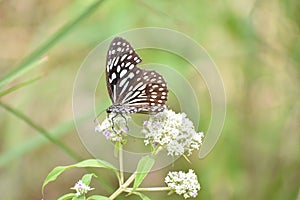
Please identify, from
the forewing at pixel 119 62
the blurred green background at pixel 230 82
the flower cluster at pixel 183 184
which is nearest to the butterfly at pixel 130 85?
the forewing at pixel 119 62

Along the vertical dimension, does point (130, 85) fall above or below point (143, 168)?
above

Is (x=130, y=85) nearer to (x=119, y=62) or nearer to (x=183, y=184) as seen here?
(x=119, y=62)

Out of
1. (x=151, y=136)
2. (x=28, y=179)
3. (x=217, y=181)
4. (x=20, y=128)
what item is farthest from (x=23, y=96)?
(x=151, y=136)

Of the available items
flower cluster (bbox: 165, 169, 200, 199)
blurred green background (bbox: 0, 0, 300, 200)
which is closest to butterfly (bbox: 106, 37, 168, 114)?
flower cluster (bbox: 165, 169, 200, 199)

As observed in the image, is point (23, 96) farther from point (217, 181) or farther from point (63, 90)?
point (217, 181)

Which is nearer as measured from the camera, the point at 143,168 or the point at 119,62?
the point at 143,168

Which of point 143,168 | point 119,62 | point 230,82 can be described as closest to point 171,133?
point 143,168
